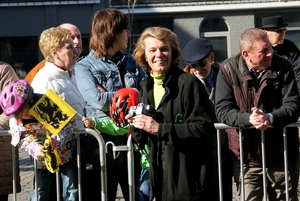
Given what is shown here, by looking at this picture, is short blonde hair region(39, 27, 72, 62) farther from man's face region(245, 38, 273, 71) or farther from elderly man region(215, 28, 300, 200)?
man's face region(245, 38, 273, 71)

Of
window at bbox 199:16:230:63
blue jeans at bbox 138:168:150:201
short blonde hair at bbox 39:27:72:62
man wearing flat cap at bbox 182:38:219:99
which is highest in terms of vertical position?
window at bbox 199:16:230:63

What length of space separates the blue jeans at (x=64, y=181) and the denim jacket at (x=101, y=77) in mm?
491

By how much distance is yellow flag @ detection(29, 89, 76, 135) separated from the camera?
542 centimetres

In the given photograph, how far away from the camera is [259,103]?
5.73m

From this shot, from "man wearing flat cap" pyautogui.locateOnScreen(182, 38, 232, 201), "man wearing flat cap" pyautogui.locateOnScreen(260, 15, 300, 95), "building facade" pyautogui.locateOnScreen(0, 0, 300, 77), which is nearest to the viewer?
"man wearing flat cap" pyautogui.locateOnScreen(182, 38, 232, 201)

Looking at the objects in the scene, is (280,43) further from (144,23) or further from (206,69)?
(144,23)

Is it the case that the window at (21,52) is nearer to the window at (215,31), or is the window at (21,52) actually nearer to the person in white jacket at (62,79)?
the window at (215,31)

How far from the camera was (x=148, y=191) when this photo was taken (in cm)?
576

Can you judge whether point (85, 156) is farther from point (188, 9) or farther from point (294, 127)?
point (188, 9)

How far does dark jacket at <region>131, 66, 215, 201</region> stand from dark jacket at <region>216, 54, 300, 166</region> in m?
0.53

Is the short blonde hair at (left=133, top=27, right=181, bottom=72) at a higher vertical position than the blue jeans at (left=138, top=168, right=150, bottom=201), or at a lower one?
higher

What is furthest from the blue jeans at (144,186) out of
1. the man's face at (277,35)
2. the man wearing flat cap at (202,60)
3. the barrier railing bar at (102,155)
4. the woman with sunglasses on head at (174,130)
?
the man's face at (277,35)

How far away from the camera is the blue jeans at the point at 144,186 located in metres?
5.77

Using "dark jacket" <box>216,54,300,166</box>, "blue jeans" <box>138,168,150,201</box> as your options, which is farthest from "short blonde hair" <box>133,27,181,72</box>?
"blue jeans" <box>138,168,150,201</box>
